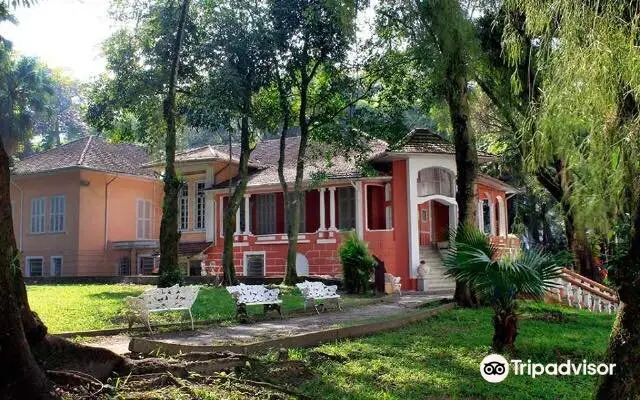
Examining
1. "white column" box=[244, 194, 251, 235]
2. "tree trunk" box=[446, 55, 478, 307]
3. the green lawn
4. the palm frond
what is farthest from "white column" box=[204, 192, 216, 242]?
the palm frond

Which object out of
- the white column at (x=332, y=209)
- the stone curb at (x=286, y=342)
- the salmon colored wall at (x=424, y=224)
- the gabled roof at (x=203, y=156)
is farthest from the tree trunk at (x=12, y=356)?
the gabled roof at (x=203, y=156)

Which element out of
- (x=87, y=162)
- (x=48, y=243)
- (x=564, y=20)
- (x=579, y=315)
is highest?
(x=87, y=162)

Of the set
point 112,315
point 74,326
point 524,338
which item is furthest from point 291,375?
point 112,315

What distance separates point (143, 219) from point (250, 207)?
7198 millimetres

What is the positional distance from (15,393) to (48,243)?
2738 centimetres

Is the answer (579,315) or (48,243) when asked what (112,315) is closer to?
(579,315)

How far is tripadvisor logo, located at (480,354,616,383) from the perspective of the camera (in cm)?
807

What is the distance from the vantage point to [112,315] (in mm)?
13500

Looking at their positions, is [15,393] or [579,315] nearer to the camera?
[15,393]

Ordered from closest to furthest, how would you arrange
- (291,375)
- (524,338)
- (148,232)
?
(291,375) → (524,338) → (148,232)

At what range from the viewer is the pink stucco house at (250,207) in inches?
953

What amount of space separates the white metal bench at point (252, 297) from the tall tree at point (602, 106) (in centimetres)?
694

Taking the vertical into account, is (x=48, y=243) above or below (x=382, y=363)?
above

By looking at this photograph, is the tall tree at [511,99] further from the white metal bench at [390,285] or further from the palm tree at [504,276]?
the palm tree at [504,276]
